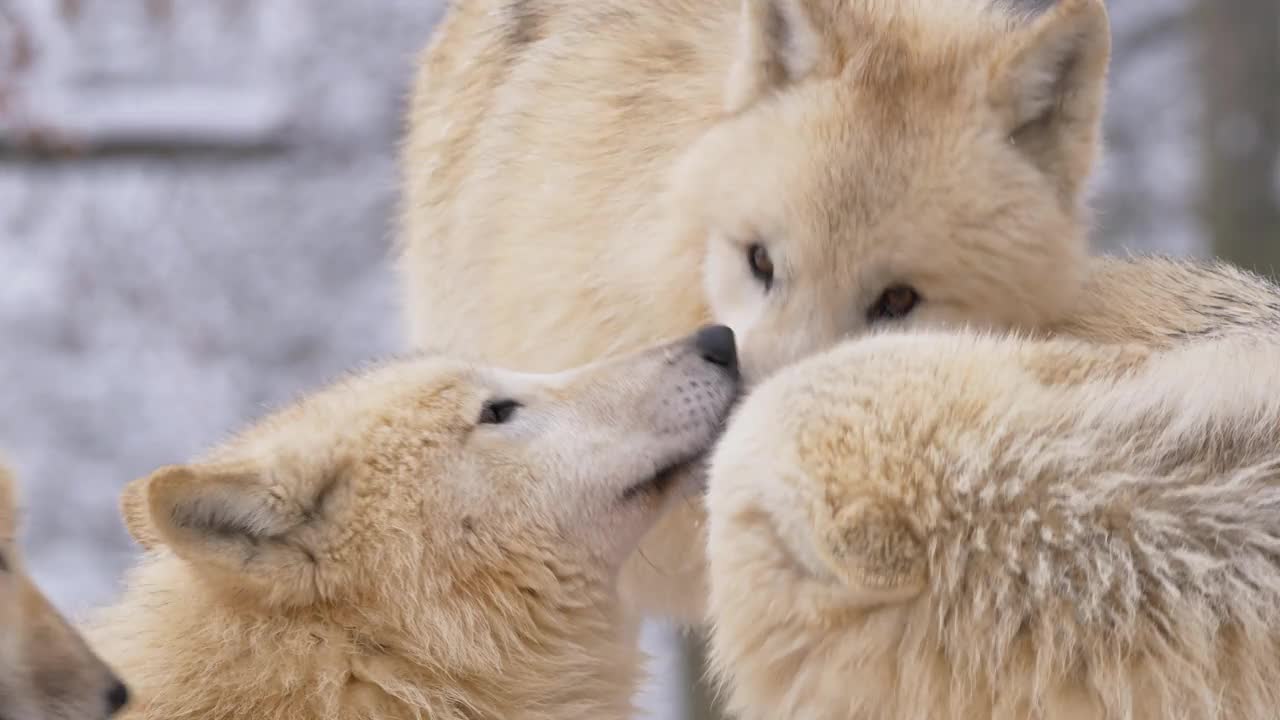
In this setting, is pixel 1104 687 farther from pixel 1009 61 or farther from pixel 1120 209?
pixel 1120 209

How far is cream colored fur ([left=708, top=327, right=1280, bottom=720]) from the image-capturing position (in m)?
2.43

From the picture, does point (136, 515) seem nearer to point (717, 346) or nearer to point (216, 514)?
point (216, 514)

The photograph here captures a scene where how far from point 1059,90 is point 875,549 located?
162cm

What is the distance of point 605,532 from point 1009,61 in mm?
1401

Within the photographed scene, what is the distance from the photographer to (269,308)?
1030cm

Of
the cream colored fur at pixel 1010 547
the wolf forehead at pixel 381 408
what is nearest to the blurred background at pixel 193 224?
the wolf forehead at pixel 381 408

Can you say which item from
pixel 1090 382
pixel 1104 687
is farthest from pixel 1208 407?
pixel 1104 687

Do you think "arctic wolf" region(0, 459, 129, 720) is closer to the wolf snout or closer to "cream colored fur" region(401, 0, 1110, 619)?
the wolf snout

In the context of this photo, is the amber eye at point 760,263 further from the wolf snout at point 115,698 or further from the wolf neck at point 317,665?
the wolf snout at point 115,698

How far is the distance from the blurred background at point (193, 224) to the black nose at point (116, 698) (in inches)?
270

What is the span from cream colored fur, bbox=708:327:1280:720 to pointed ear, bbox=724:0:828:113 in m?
1.38

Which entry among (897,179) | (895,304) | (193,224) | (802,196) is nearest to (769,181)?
(802,196)

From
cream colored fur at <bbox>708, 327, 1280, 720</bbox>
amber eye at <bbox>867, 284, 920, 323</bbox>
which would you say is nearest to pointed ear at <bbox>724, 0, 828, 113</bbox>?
amber eye at <bbox>867, 284, 920, 323</bbox>

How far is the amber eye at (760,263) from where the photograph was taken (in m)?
3.67
